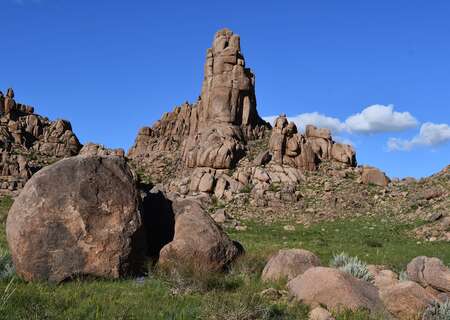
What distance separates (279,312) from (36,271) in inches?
236

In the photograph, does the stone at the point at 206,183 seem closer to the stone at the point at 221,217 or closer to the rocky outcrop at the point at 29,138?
the stone at the point at 221,217

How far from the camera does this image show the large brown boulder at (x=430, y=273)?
11352 mm

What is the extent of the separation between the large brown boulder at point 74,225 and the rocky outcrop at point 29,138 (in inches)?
2017

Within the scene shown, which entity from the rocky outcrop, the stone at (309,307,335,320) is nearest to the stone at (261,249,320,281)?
the stone at (309,307,335,320)

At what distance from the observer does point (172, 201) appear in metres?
15.7

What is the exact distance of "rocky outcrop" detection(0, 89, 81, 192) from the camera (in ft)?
204

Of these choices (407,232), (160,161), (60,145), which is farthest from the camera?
(60,145)

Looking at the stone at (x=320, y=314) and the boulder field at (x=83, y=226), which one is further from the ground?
the boulder field at (x=83, y=226)

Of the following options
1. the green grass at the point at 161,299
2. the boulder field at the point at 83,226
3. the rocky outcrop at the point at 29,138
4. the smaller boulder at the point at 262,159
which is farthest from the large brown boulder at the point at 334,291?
the rocky outcrop at the point at 29,138

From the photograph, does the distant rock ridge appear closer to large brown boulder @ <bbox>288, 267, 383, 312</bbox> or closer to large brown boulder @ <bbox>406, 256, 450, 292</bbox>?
large brown boulder @ <bbox>406, 256, 450, 292</bbox>

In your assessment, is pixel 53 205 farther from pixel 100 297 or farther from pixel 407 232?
pixel 407 232

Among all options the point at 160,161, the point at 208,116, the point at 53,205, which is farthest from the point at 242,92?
the point at 53,205

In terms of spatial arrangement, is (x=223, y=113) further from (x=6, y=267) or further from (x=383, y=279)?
(x=6, y=267)

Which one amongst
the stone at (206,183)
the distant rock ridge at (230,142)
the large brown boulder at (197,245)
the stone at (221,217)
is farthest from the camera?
the distant rock ridge at (230,142)
